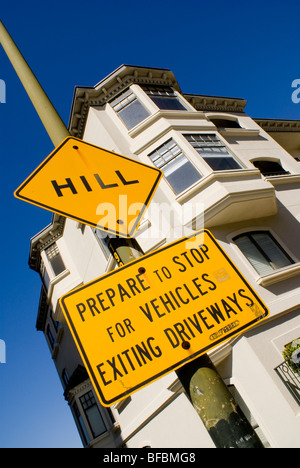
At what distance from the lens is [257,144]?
1491 cm

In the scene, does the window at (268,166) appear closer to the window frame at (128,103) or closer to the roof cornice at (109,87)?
the window frame at (128,103)

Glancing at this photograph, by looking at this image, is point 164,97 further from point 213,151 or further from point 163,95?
point 213,151

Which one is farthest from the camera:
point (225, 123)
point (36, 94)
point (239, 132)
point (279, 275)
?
point (225, 123)

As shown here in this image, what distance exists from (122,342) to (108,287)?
39 cm

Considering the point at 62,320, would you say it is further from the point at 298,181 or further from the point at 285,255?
the point at 298,181

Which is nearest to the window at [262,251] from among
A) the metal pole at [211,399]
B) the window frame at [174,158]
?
the window frame at [174,158]

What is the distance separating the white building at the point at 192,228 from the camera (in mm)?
7676

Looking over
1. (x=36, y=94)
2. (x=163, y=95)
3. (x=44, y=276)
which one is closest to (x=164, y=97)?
(x=163, y=95)

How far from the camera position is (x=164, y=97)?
14281 mm

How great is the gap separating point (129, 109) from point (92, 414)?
14.9m

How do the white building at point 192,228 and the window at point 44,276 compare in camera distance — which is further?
the window at point 44,276

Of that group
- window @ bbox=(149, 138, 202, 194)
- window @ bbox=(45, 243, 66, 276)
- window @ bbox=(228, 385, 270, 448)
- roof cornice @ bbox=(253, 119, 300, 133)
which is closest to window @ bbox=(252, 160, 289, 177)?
window @ bbox=(149, 138, 202, 194)

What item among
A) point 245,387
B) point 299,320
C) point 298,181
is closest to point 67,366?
point 245,387

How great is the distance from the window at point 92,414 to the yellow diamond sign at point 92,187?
1420 cm
